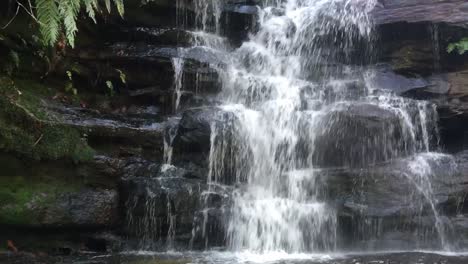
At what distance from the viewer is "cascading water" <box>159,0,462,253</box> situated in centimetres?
833

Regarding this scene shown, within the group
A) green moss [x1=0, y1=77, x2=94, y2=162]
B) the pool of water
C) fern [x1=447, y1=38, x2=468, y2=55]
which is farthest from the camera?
fern [x1=447, y1=38, x2=468, y2=55]

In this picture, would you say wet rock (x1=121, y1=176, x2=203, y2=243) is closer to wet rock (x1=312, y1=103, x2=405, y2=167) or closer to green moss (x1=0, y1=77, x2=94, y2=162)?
green moss (x1=0, y1=77, x2=94, y2=162)

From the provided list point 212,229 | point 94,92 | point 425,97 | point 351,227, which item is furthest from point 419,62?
point 94,92

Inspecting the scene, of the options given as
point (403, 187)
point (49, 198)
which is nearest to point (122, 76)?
point (49, 198)

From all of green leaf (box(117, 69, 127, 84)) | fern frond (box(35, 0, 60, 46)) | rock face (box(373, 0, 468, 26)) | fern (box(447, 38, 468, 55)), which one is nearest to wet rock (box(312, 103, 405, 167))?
fern (box(447, 38, 468, 55))

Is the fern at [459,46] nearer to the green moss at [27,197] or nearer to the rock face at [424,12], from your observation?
the rock face at [424,12]

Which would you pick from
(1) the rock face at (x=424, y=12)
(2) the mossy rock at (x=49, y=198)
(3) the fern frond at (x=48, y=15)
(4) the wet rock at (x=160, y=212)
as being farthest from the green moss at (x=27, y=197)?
(1) the rock face at (x=424, y=12)

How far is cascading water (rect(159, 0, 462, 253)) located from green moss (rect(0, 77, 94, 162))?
247 cm

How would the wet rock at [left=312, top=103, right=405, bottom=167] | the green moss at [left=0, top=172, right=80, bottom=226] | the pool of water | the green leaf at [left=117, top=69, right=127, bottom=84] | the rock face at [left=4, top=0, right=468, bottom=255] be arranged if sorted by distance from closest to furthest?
the pool of water → the green moss at [left=0, top=172, right=80, bottom=226] → the rock face at [left=4, top=0, right=468, bottom=255] → the wet rock at [left=312, top=103, right=405, bottom=167] → the green leaf at [left=117, top=69, right=127, bottom=84]

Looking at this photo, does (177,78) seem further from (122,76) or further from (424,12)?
(424,12)

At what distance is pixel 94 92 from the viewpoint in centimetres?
998

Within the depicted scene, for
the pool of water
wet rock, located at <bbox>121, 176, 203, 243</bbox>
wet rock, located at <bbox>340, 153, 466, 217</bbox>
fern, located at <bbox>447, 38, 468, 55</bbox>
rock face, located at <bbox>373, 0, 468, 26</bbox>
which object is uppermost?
rock face, located at <bbox>373, 0, 468, 26</bbox>

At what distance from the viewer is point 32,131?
7.98 meters

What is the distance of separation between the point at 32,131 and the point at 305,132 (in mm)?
5068
